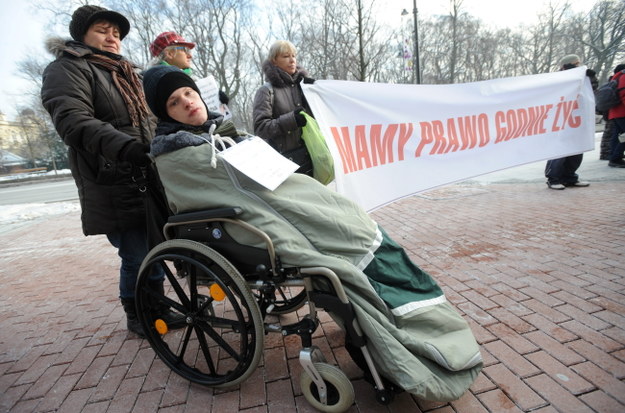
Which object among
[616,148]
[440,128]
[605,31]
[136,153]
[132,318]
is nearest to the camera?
[136,153]

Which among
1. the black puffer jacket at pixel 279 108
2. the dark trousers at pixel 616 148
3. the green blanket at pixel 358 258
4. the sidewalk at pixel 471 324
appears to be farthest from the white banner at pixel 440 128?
the dark trousers at pixel 616 148

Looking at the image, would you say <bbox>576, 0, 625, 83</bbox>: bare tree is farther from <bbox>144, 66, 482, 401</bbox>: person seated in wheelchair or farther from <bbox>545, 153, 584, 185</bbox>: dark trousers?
<bbox>144, 66, 482, 401</bbox>: person seated in wheelchair

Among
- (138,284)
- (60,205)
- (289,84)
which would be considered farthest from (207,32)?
(138,284)

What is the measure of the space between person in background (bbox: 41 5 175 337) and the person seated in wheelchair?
13.7 inches

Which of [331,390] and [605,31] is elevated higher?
[605,31]

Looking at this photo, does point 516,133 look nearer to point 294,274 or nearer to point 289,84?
point 289,84

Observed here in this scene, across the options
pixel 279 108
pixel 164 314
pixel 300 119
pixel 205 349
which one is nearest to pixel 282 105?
pixel 279 108

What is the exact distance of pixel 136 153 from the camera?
1.72m

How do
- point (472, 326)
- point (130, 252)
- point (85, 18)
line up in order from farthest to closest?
point (130, 252) → point (472, 326) → point (85, 18)

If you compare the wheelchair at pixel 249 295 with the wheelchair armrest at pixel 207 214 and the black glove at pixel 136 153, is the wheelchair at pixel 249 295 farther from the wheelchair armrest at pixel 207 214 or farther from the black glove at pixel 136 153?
the black glove at pixel 136 153

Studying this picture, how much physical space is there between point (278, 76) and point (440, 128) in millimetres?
1800

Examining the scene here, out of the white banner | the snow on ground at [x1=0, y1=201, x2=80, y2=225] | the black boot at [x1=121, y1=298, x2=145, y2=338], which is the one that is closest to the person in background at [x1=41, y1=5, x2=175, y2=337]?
the black boot at [x1=121, y1=298, x2=145, y2=338]

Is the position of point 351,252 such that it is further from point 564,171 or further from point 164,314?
point 564,171

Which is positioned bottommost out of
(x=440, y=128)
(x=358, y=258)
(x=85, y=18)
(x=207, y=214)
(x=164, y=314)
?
(x=164, y=314)
